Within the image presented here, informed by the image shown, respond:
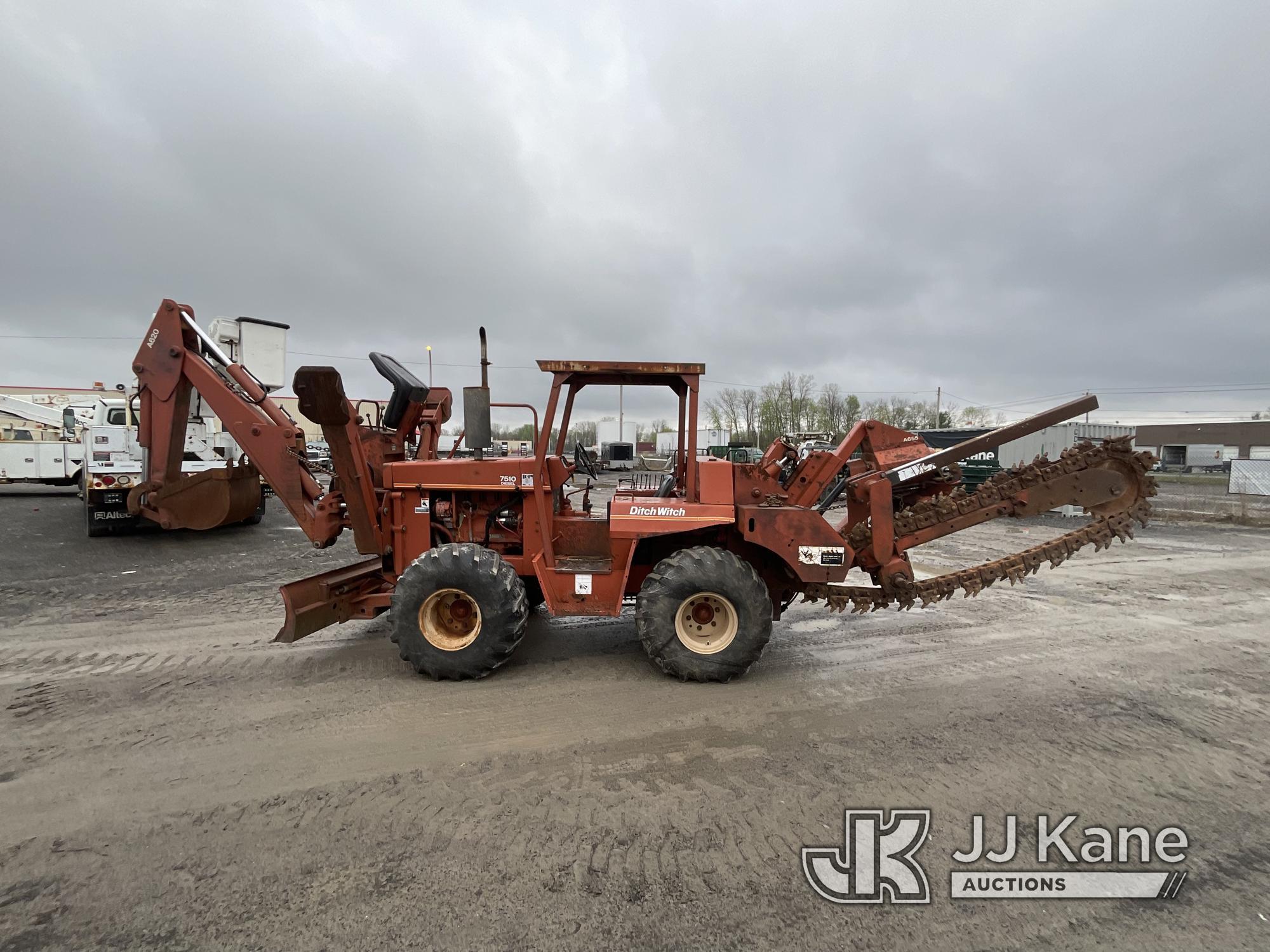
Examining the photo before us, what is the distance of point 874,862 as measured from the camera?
9.12 ft

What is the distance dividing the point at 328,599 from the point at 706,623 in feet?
10.3

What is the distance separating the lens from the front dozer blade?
4.70 metres

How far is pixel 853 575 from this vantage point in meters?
9.08

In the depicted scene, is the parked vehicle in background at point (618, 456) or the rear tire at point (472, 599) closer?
the rear tire at point (472, 599)

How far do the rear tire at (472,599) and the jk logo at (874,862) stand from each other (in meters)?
2.64

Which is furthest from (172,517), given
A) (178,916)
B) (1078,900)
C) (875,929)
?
(1078,900)

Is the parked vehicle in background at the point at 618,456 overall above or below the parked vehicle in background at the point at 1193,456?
below

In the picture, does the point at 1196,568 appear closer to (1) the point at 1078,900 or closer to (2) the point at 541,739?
(1) the point at 1078,900

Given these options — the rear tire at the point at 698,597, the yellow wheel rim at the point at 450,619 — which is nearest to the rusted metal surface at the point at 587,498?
the rear tire at the point at 698,597

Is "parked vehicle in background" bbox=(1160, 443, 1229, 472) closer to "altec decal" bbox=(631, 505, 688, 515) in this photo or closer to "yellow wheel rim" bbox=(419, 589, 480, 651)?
"altec decal" bbox=(631, 505, 688, 515)

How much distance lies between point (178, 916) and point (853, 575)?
27.5 ft

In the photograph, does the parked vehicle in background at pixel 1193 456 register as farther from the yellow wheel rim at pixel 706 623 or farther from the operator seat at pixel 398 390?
the operator seat at pixel 398 390

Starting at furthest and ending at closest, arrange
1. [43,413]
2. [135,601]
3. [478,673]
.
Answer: [43,413]
[135,601]
[478,673]

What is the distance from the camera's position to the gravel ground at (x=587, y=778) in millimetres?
2432
